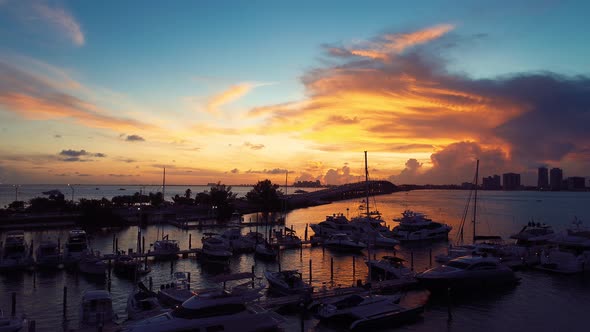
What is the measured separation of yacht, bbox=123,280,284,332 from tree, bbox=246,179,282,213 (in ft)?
295

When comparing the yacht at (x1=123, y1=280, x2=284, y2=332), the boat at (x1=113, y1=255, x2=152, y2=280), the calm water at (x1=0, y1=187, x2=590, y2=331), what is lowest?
the calm water at (x1=0, y1=187, x2=590, y2=331)

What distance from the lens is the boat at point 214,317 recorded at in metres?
17.4

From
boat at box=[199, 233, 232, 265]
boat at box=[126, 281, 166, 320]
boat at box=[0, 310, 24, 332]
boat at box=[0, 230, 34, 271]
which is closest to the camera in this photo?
boat at box=[0, 310, 24, 332]

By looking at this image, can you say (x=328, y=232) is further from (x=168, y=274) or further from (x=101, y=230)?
(x=101, y=230)

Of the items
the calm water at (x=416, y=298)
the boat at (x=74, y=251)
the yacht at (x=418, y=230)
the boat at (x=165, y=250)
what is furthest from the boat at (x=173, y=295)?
the yacht at (x=418, y=230)

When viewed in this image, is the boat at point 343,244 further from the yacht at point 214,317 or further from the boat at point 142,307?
the boat at point 142,307

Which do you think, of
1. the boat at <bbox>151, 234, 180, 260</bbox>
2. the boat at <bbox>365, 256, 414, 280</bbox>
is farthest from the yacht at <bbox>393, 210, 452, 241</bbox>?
the boat at <bbox>151, 234, 180, 260</bbox>

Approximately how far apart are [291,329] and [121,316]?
985cm

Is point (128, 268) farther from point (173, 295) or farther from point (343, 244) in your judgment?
point (343, 244)

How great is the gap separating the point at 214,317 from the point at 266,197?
308 ft

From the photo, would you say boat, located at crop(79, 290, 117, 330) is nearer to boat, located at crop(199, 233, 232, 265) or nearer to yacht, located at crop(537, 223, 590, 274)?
boat, located at crop(199, 233, 232, 265)

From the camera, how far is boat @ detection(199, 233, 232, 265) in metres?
38.7

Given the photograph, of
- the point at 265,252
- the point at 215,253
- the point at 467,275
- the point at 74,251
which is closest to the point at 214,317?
the point at 467,275

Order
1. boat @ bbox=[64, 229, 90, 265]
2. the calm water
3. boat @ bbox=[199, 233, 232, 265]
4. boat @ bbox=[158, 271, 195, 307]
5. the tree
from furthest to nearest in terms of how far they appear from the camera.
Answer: the tree < boat @ bbox=[199, 233, 232, 265] < boat @ bbox=[64, 229, 90, 265] < boat @ bbox=[158, 271, 195, 307] < the calm water
